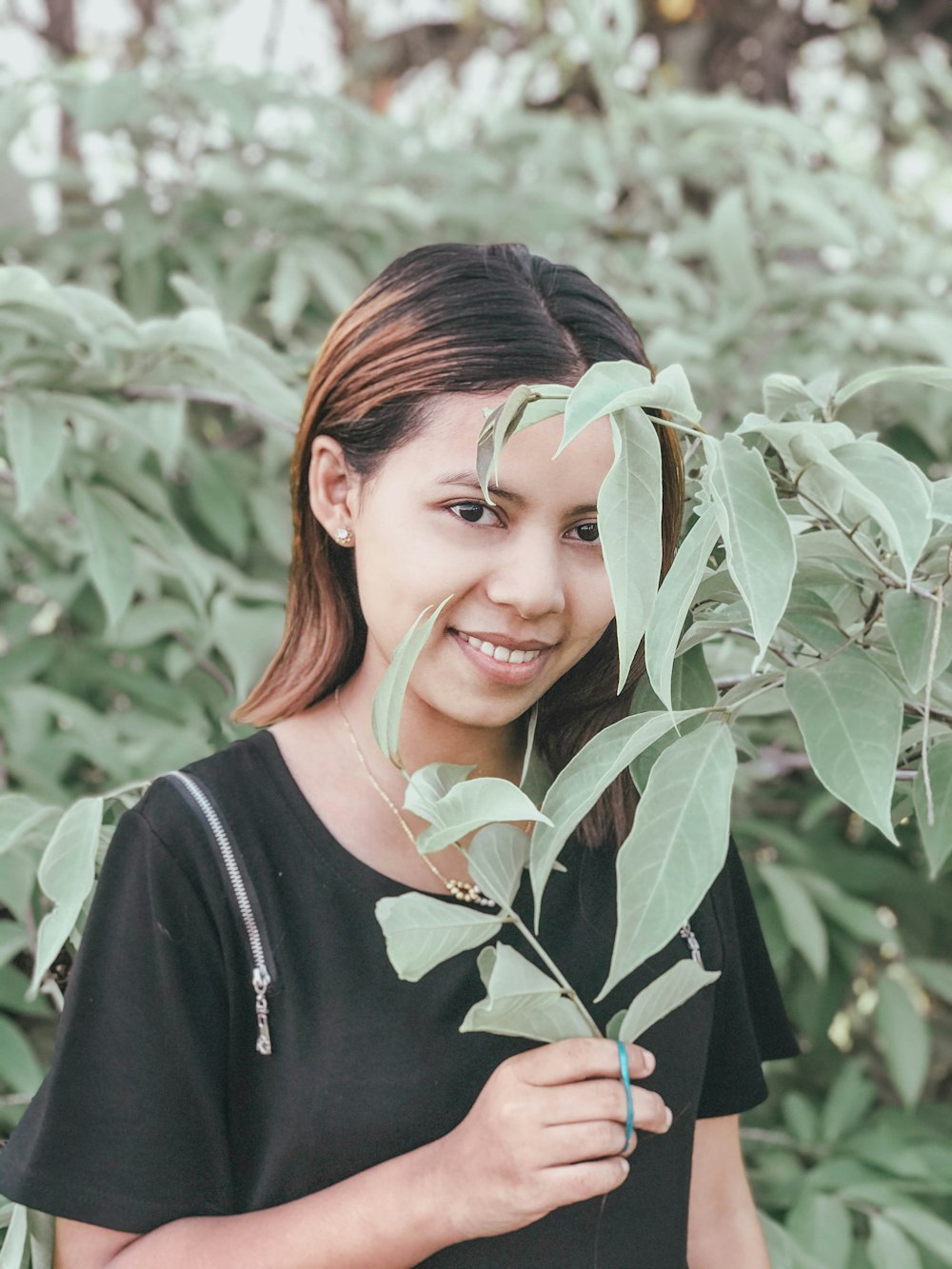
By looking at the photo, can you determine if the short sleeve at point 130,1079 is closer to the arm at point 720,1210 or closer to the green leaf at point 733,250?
the arm at point 720,1210

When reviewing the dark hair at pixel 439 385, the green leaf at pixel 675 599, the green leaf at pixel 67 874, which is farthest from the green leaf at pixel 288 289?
the green leaf at pixel 675 599

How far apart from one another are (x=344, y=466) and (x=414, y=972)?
425 millimetres

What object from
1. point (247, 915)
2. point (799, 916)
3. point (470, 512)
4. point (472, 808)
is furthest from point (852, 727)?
point (799, 916)

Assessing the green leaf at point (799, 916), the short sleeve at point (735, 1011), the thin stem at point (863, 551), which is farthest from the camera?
the green leaf at point (799, 916)

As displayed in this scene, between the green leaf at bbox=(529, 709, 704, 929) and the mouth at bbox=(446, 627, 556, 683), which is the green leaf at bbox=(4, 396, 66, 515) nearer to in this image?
the mouth at bbox=(446, 627, 556, 683)

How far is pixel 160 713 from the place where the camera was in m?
1.51

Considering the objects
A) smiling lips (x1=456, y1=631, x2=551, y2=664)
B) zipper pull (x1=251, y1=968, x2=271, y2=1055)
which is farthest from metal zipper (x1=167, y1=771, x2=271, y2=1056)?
smiling lips (x1=456, y1=631, x2=551, y2=664)

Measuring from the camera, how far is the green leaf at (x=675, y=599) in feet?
2.07

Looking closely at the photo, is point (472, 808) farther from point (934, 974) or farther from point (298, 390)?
point (934, 974)

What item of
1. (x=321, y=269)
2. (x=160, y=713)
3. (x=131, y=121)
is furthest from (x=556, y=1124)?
(x=131, y=121)

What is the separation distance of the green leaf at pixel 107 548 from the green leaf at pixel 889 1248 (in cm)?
92

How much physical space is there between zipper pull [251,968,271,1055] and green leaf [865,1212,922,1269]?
2.51 ft

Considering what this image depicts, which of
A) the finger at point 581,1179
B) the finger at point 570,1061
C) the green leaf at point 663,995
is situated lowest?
the finger at point 581,1179

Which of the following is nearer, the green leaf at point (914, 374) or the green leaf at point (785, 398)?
the green leaf at point (914, 374)
